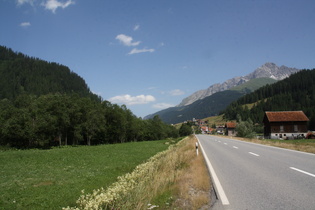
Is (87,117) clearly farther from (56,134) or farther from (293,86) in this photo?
(293,86)

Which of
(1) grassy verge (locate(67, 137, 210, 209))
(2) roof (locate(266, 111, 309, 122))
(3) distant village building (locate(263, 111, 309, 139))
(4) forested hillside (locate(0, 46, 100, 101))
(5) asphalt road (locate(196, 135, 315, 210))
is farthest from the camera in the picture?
(4) forested hillside (locate(0, 46, 100, 101))

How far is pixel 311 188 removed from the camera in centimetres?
681

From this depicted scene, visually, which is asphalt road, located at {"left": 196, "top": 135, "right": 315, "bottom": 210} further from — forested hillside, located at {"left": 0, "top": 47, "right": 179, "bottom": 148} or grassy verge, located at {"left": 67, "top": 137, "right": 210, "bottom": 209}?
forested hillside, located at {"left": 0, "top": 47, "right": 179, "bottom": 148}

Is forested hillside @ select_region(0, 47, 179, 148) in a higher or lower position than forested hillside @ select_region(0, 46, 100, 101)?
lower

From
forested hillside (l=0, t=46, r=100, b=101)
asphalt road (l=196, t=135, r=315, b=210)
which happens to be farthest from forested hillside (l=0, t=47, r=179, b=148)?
forested hillside (l=0, t=46, r=100, b=101)

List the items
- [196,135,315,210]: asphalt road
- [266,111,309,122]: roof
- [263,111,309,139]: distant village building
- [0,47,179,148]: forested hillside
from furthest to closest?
[263,111,309,139]: distant village building
[266,111,309,122]: roof
[0,47,179,148]: forested hillside
[196,135,315,210]: asphalt road

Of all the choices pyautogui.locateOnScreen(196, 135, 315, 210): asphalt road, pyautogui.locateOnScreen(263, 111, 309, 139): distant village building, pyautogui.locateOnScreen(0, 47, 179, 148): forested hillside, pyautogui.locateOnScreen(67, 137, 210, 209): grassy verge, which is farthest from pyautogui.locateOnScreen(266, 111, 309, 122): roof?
pyautogui.locateOnScreen(67, 137, 210, 209): grassy verge

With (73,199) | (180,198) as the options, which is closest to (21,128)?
(73,199)

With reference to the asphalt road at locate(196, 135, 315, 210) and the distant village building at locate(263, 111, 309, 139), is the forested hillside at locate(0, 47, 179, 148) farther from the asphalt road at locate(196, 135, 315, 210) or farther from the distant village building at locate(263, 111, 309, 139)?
the distant village building at locate(263, 111, 309, 139)

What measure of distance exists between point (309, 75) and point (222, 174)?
739 ft

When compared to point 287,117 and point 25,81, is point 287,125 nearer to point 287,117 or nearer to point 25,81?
point 287,117

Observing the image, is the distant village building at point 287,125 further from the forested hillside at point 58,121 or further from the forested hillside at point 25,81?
the forested hillside at point 25,81

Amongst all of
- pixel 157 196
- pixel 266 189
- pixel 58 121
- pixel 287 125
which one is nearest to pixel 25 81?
pixel 58 121

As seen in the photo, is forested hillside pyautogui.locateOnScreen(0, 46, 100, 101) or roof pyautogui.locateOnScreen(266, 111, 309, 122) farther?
forested hillside pyautogui.locateOnScreen(0, 46, 100, 101)
